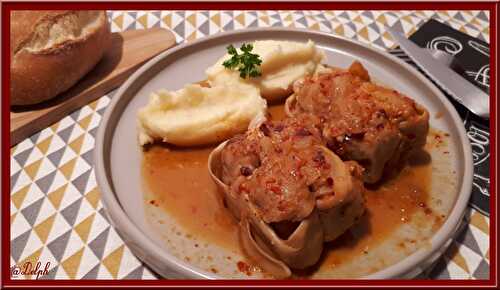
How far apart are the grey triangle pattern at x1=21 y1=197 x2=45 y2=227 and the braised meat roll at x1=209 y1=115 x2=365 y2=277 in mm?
1281

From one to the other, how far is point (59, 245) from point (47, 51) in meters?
1.59

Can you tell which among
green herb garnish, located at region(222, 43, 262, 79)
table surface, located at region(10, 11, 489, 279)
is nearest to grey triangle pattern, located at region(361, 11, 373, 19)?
green herb garnish, located at region(222, 43, 262, 79)

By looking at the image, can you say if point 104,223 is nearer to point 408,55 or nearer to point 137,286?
point 137,286

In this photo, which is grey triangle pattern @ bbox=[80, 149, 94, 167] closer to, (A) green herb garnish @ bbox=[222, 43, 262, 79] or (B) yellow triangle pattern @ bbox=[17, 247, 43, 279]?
(B) yellow triangle pattern @ bbox=[17, 247, 43, 279]

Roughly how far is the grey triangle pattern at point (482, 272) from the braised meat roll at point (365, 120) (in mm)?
781

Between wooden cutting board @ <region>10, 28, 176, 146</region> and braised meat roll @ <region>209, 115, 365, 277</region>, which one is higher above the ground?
braised meat roll @ <region>209, 115, 365, 277</region>

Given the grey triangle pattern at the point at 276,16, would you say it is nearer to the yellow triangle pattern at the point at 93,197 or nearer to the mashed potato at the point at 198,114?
the mashed potato at the point at 198,114

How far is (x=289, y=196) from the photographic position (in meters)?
2.30

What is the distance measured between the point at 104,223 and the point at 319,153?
4.75ft

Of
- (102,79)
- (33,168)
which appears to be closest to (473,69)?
(102,79)

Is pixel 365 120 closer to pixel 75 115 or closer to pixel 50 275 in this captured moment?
pixel 50 275

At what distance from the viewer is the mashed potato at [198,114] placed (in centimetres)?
308

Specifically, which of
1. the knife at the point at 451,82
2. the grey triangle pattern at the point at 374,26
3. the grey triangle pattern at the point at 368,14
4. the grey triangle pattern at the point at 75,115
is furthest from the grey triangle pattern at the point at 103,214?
the grey triangle pattern at the point at 368,14

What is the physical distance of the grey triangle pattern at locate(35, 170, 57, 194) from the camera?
304 centimetres
